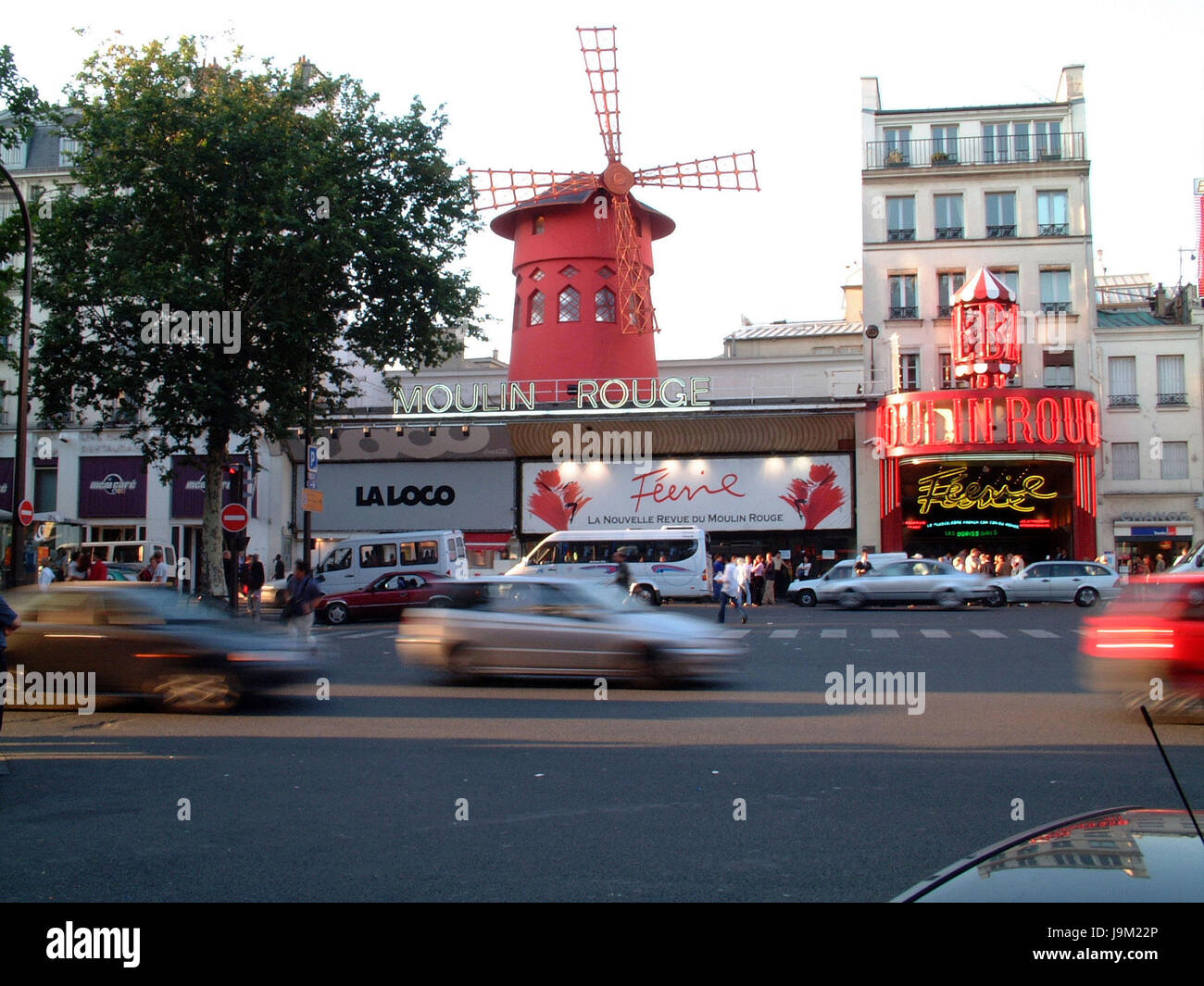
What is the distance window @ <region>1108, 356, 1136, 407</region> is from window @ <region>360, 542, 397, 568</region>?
91.3 ft

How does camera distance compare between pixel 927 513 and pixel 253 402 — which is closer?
pixel 253 402

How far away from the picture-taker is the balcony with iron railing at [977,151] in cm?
4359

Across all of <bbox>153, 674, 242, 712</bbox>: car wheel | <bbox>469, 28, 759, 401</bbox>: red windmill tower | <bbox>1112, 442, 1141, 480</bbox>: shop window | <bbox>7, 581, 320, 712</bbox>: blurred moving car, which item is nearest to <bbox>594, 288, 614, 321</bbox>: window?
<bbox>469, 28, 759, 401</bbox>: red windmill tower

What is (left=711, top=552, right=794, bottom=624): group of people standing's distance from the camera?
2605 centimetres

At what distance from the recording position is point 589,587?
14.6 meters

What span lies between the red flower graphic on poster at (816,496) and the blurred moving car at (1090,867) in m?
40.6

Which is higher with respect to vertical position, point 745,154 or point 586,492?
point 745,154

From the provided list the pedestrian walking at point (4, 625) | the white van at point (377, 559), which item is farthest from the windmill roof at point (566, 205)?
the pedestrian walking at point (4, 625)

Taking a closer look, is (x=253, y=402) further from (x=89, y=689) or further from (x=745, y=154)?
(x=745, y=154)

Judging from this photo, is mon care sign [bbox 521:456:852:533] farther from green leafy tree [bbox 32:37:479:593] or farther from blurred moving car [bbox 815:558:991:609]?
green leafy tree [bbox 32:37:479:593]

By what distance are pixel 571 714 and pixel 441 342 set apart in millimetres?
20187
